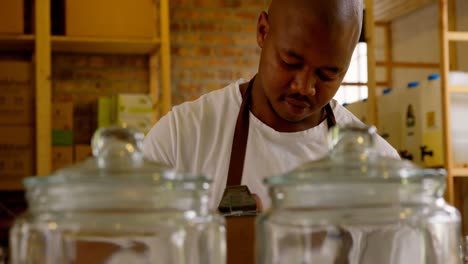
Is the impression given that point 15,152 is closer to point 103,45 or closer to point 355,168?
point 103,45

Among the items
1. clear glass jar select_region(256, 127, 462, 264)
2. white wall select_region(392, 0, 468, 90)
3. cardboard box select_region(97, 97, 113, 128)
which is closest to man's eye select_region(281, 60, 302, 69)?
clear glass jar select_region(256, 127, 462, 264)

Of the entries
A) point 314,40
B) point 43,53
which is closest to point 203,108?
point 314,40

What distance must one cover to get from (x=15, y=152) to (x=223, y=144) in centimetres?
206

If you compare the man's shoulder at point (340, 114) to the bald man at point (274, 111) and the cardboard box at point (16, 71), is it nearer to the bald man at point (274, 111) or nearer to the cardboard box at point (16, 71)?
the bald man at point (274, 111)

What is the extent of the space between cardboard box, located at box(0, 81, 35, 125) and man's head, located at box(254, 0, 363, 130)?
224 centimetres

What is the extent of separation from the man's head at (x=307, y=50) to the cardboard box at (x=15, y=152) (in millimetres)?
2228

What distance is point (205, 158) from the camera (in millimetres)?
1588

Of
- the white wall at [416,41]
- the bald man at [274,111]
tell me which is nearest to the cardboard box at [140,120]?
the bald man at [274,111]

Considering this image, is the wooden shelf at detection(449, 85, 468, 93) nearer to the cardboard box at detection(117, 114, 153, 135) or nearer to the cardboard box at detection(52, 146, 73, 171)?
the cardboard box at detection(117, 114, 153, 135)

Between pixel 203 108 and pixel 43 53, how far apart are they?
1983mm

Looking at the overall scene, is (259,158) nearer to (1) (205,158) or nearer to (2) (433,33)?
(1) (205,158)

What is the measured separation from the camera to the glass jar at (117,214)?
0.53m

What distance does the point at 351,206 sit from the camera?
1.89 ft

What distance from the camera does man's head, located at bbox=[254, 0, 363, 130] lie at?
4.36 ft
